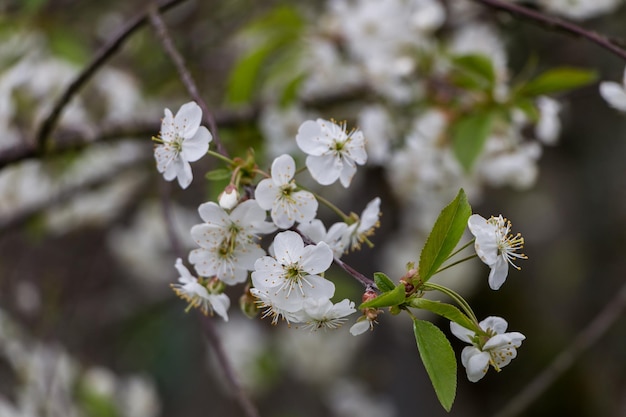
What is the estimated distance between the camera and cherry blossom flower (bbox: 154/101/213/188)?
760 millimetres

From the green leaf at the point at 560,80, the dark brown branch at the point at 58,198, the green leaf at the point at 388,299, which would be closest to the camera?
the green leaf at the point at 388,299

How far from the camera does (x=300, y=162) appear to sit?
162cm

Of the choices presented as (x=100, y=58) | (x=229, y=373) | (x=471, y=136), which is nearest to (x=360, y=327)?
(x=229, y=373)

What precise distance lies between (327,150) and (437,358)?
0.26m

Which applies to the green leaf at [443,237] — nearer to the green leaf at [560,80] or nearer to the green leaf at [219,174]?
the green leaf at [219,174]

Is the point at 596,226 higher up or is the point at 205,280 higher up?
the point at 205,280

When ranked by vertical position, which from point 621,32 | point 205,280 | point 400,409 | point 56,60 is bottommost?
point 400,409

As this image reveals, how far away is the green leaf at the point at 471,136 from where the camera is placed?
1329 millimetres

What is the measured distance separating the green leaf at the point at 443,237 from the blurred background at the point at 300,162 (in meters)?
0.15

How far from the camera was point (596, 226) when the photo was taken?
3291 mm

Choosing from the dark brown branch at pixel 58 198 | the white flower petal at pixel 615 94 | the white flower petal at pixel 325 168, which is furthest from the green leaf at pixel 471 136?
the dark brown branch at pixel 58 198

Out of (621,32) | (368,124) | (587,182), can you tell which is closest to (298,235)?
(368,124)

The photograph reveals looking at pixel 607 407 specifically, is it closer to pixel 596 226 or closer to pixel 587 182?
pixel 596 226

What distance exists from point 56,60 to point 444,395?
1573 mm
